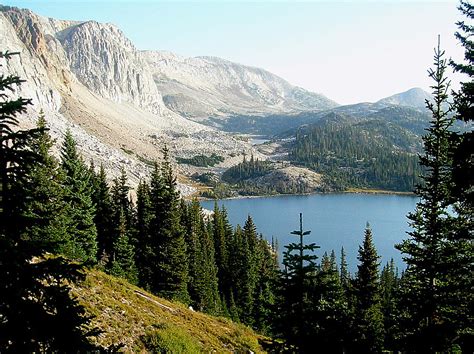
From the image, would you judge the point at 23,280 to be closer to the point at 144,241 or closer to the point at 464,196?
the point at 464,196

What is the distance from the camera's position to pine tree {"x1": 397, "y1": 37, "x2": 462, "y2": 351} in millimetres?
15984

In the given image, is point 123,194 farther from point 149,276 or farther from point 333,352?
point 333,352

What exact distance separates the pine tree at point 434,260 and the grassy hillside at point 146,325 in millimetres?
7053

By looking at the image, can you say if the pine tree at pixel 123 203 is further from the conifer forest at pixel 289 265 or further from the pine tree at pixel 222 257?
the pine tree at pixel 222 257

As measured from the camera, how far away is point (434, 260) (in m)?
17.3

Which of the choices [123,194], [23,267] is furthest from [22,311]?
[123,194]

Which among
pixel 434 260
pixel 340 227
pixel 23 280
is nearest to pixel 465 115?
pixel 434 260

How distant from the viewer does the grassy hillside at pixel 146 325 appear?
1753cm

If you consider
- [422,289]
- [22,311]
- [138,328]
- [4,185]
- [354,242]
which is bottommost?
[354,242]

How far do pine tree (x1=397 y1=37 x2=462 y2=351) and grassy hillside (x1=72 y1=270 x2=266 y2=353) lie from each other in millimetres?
7053

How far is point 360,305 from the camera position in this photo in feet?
105

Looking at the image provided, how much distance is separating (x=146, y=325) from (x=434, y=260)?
47.0ft

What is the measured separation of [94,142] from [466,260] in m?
193

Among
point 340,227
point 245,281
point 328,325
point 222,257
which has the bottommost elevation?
point 340,227
